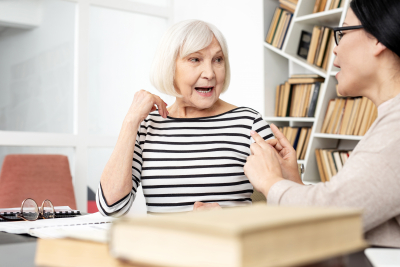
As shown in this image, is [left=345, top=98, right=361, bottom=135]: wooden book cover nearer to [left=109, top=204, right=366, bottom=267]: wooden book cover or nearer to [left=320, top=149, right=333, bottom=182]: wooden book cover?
[left=320, top=149, right=333, bottom=182]: wooden book cover

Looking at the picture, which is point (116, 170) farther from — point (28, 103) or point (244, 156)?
point (28, 103)

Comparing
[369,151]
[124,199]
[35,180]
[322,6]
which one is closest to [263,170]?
[369,151]

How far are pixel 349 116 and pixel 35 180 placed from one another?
2348 millimetres

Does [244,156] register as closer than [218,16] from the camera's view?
Yes

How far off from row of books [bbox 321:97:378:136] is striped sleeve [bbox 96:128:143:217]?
1.94m

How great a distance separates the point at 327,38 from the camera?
3250mm

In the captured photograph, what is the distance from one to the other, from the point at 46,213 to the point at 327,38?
2.56m

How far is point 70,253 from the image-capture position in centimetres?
51

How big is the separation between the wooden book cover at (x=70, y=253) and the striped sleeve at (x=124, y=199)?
0.88 m

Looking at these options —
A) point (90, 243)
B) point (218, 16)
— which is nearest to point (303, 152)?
point (218, 16)

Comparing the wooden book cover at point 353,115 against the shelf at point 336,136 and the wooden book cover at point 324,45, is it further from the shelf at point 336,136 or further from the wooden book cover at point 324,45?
the wooden book cover at point 324,45

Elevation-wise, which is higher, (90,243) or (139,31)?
(139,31)

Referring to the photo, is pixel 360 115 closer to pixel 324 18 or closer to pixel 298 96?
pixel 298 96

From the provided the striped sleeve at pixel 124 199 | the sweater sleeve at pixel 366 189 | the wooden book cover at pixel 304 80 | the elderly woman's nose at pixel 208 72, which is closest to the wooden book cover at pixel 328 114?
the wooden book cover at pixel 304 80
